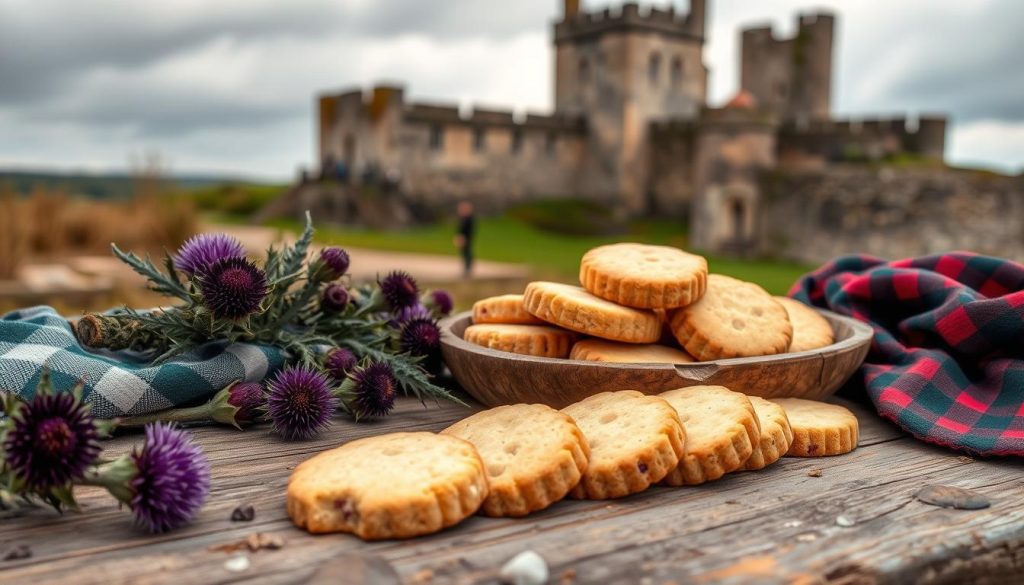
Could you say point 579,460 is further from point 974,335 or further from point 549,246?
point 549,246

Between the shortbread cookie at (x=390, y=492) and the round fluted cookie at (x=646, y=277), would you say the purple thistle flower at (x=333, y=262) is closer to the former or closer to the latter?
the round fluted cookie at (x=646, y=277)

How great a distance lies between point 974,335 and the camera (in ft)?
9.39

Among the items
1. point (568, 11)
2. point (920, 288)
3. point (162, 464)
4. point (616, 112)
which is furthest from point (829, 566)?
point (568, 11)

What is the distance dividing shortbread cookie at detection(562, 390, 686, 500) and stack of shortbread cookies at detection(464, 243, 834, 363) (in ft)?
1.07

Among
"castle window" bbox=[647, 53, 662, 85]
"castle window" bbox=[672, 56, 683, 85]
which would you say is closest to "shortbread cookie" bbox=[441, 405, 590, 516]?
"castle window" bbox=[647, 53, 662, 85]

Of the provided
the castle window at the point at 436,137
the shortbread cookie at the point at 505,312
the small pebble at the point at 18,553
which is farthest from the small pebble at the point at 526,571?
the castle window at the point at 436,137

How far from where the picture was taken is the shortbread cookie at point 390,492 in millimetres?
1698

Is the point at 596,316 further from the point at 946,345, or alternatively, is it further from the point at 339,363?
the point at 946,345

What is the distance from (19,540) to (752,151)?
30.9 metres

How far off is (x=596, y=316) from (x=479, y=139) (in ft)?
116

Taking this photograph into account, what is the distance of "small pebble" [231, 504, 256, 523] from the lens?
70.9 inches

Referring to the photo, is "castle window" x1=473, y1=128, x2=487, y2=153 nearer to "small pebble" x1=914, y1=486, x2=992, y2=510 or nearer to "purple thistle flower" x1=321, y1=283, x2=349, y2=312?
"purple thistle flower" x1=321, y1=283, x2=349, y2=312

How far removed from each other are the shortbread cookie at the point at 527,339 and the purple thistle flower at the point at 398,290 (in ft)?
1.05

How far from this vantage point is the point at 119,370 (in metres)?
2.38
